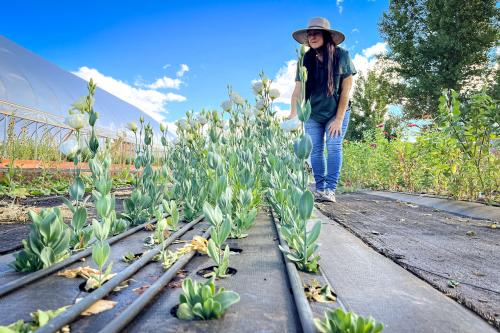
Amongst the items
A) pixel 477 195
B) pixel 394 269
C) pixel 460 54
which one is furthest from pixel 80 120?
pixel 460 54

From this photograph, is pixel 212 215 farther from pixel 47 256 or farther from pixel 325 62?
pixel 325 62

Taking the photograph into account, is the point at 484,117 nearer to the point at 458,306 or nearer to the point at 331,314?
the point at 458,306

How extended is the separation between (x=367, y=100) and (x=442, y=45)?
671 centimetres

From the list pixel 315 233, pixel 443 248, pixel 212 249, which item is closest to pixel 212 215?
pixel 212 249

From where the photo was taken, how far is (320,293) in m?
1.01

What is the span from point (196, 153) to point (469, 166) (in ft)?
8.92

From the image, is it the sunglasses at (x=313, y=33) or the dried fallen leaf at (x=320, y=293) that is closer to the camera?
the dried fallen leaf at (x=320, y=293)

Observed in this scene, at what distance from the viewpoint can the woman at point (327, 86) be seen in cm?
313

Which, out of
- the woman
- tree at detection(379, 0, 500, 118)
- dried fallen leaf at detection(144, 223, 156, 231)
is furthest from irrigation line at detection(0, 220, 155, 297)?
tree at detection(379, 0, 500, 118)

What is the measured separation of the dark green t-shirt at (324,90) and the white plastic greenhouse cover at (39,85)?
9.97 m

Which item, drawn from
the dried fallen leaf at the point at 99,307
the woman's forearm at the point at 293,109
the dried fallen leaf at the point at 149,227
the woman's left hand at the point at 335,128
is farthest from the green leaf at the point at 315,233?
the woman's left hand at the point at 335,128

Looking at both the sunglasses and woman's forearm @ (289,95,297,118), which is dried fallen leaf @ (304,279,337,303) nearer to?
woman's forearm @ (289,95,297,118)

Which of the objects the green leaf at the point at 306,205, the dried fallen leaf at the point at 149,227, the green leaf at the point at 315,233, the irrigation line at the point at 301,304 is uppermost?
the green leaf at the point at 306,205

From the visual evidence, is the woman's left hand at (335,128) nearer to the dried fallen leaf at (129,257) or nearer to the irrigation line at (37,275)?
the dried fallen leaf at (129,257)
